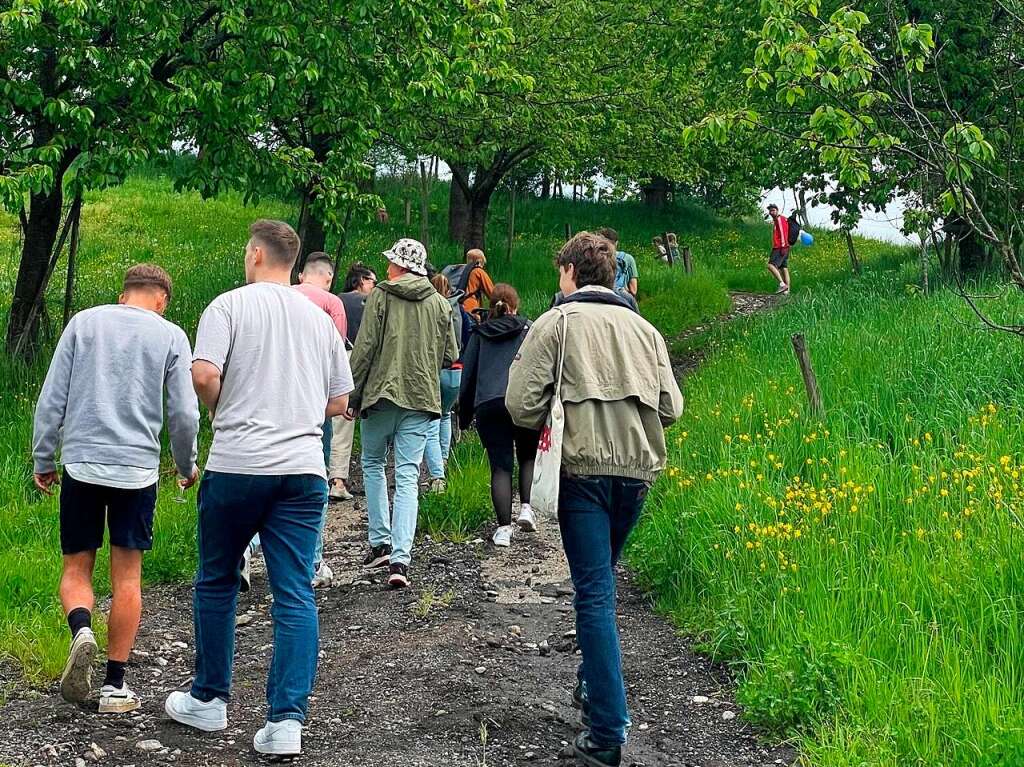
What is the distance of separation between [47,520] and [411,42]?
242 inches

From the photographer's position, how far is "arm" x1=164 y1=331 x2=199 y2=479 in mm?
5195

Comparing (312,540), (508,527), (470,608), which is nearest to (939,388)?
(508,527)

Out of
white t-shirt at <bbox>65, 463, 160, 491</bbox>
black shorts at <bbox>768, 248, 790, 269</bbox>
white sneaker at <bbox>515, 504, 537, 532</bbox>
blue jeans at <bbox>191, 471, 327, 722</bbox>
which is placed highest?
black shorts at <bbox>768, 248, 790, 269</bbox>

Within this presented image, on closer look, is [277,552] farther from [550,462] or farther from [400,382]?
[400,382]

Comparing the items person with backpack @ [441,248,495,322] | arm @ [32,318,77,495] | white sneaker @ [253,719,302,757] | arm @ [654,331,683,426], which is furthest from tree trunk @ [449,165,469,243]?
white sneaker @ [253,719,302,757]

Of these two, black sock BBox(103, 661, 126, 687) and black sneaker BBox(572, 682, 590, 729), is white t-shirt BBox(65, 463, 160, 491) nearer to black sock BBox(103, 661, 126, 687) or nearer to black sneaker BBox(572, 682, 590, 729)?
black sock BBox(103, 661, 126, 687)

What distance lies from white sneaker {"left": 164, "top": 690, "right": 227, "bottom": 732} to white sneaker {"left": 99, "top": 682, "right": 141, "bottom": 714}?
1.08 ft

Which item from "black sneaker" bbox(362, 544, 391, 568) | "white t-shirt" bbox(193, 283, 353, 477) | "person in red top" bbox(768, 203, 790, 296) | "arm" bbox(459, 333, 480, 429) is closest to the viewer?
"white t-shirt" bbox(193, 283, 353, 477)

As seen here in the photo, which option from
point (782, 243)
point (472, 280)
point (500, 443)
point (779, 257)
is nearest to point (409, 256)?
point (500, 443)

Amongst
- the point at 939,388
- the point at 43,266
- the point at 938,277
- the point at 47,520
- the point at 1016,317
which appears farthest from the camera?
the point at 938,277

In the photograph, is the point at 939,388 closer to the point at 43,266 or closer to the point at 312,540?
the point at 312,540

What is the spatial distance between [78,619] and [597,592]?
2.33m

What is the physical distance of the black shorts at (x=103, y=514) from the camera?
517 centimetres

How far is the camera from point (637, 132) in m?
18.3
